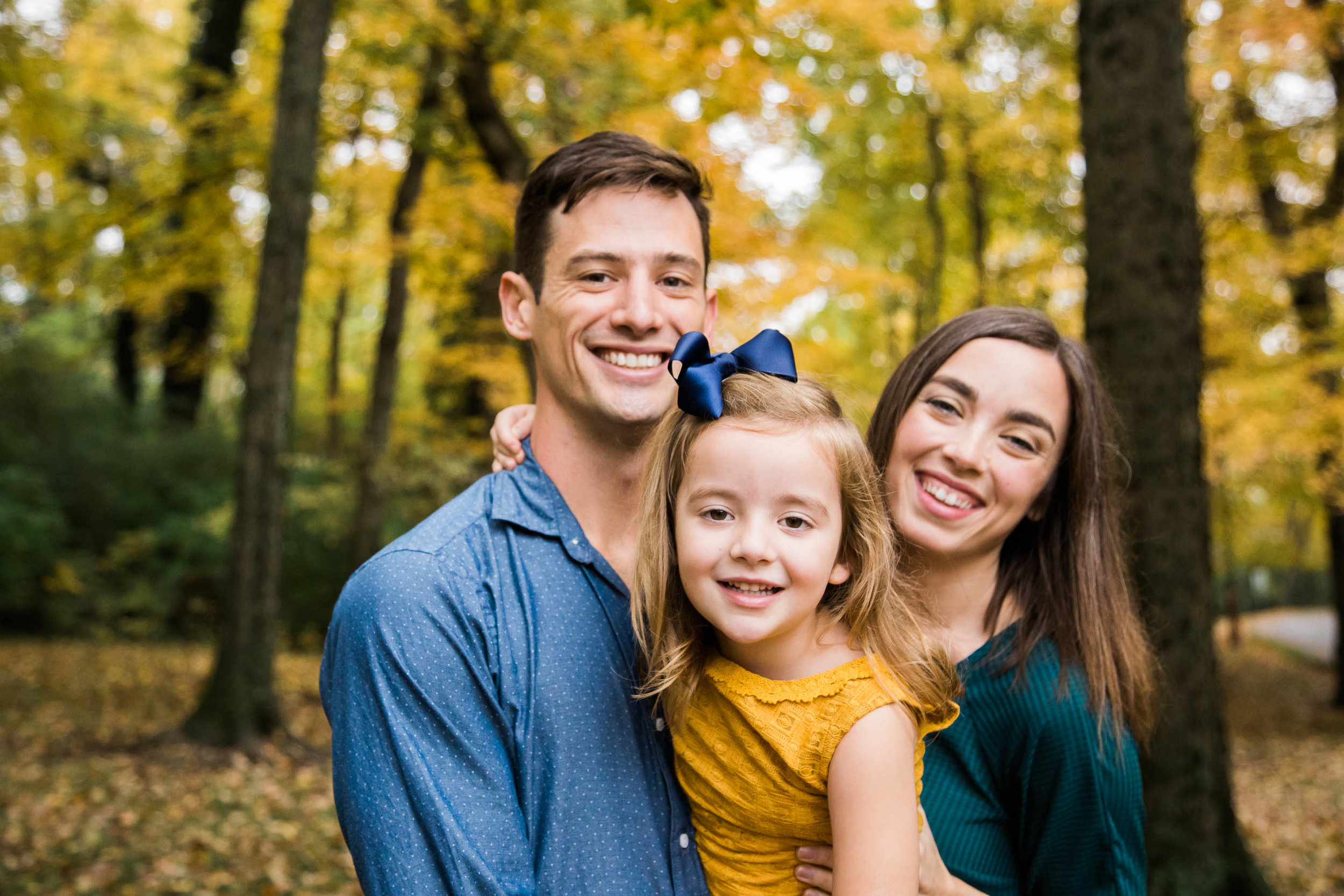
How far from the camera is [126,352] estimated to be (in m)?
19.1

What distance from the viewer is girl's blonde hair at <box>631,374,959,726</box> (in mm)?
1979

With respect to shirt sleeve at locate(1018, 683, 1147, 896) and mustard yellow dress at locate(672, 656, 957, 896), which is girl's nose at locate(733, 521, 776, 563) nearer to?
mustard yellow dress at locate(672, 656, 957, 896)

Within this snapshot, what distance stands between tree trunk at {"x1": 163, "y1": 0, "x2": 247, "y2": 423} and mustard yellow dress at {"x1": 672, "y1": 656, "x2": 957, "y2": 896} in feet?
32.6

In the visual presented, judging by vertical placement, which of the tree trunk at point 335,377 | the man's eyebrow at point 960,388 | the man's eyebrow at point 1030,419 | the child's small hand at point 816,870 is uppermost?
the tree trunk at point 335,377

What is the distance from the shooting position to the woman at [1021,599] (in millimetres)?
2264

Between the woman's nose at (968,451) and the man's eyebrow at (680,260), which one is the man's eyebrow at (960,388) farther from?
the man's eyebrow at (680,260)

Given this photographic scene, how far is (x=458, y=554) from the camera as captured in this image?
196 cm

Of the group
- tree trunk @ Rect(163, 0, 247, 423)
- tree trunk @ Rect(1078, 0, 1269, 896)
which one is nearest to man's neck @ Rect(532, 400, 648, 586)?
tree trunk @ Rect(1078, 0, 1269, 896)

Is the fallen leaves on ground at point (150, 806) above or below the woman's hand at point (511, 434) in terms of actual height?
below

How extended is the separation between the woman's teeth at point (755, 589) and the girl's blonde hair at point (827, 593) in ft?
0.55

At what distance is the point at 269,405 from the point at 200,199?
404 centimetres

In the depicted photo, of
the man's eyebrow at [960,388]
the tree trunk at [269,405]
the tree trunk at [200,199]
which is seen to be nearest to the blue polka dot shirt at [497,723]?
the man's eyebrow at [960,388]

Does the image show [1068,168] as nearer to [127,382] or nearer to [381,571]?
[381,571]

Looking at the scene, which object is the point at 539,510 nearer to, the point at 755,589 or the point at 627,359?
the point at 627,359
